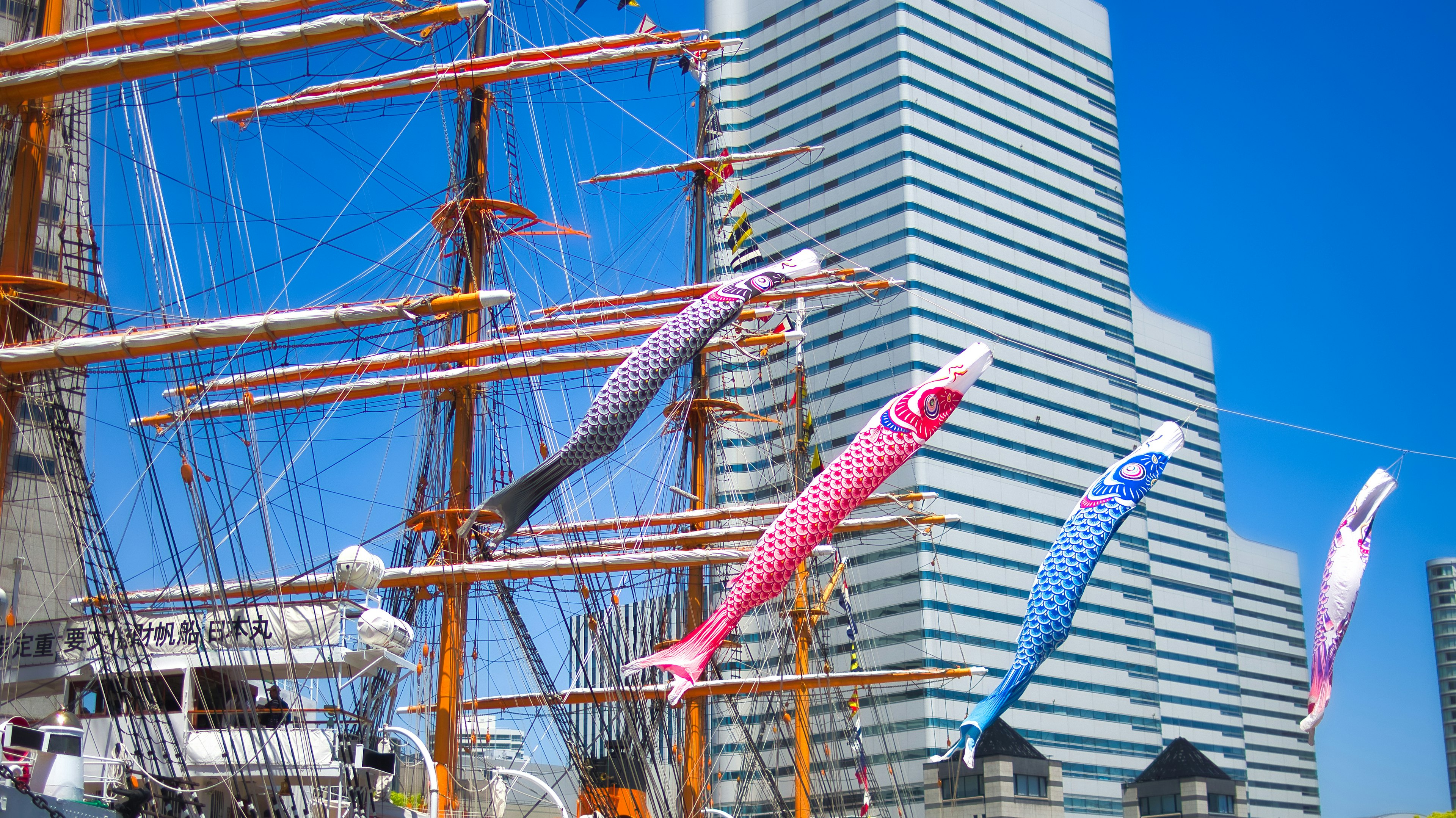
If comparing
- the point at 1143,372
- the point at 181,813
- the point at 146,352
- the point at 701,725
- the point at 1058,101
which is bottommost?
the point at 181,813

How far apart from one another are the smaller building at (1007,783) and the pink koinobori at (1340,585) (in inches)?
597

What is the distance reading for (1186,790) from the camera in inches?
1304

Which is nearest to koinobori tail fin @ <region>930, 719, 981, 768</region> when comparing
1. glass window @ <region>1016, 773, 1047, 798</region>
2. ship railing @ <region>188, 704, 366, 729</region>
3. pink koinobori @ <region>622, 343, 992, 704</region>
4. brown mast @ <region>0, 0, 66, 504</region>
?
pink koinobori @ <region>622, 343, 992, 704</region>

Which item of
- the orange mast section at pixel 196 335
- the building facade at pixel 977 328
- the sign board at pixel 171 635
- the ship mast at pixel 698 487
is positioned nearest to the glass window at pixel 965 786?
the ship mast at pixel 698 487

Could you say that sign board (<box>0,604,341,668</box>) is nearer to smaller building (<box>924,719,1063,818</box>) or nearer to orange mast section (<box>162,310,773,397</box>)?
orange mast section (<box>162,310,773,397</box>)

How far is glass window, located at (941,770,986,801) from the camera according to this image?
3638 centimetres

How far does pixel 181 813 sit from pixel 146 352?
736 cm

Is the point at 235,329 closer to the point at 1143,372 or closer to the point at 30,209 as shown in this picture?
the point at 30,209

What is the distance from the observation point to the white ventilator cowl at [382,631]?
23031 mm

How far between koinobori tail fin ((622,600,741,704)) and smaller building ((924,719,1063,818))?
58.7ft

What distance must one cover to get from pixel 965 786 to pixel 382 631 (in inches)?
793

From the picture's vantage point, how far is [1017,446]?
88.9 metres

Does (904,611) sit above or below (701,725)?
above

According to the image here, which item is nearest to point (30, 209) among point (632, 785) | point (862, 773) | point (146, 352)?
point (146, 352)
